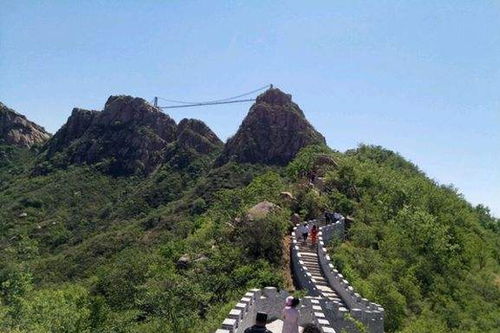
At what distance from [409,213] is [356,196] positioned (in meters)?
4.23

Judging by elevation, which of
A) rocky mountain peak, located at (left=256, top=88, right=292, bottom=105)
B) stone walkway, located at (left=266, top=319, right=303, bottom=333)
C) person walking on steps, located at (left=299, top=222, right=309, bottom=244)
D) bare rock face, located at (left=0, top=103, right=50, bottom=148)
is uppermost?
rocky mountain peak, located at (left=256, top=88, right=292, bottom=105)

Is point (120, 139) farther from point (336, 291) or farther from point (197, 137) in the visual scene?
point (336, 291)

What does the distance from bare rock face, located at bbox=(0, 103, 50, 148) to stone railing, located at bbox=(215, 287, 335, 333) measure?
4472 inches

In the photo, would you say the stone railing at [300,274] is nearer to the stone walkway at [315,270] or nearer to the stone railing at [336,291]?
the stone railing at [336,291]

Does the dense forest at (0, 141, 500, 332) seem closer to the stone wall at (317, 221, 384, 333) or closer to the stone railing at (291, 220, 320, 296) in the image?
the stone railing at (291, 220, 320, 296)

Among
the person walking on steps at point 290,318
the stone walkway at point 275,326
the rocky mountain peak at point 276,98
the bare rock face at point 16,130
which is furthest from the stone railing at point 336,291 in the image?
the bare rock face at point 16,130

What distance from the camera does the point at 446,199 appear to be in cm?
4278

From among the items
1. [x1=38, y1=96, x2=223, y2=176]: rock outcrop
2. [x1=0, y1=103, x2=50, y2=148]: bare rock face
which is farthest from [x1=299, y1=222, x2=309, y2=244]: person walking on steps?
[x1=0, y1=103, x2=50, y2=148]: bare rock face

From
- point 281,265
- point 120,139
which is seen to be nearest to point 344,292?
point 281,265

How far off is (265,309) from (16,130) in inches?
4563

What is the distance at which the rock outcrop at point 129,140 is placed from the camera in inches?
3654

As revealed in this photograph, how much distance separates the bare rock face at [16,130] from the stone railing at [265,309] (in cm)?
11358

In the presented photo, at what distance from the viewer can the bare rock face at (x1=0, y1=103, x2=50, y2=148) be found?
117312 millimetres

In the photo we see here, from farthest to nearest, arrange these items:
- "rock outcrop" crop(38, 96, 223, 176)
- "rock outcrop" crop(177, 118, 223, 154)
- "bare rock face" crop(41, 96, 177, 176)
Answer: "bare rock face" crop(41, 96, 177, 176), "rock outcrop" crop(38, 96, 223, 176), "rock outcrop" crop(177, 118, 223, 154)
